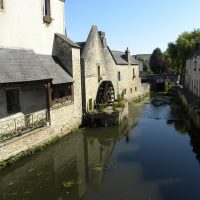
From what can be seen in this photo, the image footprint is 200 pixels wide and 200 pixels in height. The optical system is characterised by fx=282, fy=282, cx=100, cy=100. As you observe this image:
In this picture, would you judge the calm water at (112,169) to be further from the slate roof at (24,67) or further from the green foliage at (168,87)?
the green foliage at (168,87)

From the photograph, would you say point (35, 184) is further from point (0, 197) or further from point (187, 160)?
point (187, 160)

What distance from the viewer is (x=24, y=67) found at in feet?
48.4

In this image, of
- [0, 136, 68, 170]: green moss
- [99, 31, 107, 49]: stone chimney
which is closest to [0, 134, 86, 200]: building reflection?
[0, 136, 68, 170]: green moss

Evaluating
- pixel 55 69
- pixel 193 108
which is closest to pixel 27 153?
pixel 55 69

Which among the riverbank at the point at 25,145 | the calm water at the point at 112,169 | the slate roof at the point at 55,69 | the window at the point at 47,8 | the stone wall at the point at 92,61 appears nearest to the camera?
the calm water at the point at 112,169

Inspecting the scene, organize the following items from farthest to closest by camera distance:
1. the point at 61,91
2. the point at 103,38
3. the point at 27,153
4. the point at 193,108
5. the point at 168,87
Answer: the point at 168,87 < the point at 103,38 < the point at 193,108 < the point at 61,91 < the point at 27,153

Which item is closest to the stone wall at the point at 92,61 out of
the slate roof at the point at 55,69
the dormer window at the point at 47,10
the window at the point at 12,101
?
the slate roof at the point at 55,69

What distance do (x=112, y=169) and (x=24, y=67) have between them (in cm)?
701

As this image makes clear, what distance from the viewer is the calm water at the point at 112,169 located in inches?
391

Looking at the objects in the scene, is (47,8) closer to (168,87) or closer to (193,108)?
(193,108)

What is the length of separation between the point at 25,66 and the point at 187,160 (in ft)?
30.9

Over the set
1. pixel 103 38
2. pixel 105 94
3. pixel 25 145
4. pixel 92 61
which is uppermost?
pixel 103 38

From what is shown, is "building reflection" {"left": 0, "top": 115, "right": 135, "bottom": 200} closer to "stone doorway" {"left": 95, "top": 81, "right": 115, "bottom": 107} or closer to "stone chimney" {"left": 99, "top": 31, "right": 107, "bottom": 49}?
"stone doorway" {"left": 95, "top": 81, "right": 115, "bottom": 107}

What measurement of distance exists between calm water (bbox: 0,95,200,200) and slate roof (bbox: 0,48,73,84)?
3.87 meters
